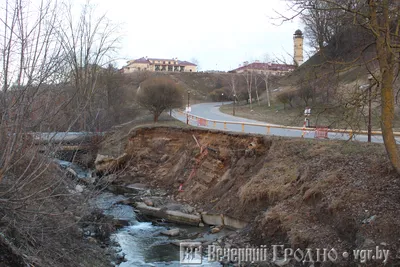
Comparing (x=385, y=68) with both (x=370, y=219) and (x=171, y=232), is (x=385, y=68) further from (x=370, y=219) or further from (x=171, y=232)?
(x=171, y=232)

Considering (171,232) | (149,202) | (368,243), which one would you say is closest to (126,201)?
(149,202)

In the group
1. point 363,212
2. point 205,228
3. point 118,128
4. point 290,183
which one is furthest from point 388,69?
point 118,128

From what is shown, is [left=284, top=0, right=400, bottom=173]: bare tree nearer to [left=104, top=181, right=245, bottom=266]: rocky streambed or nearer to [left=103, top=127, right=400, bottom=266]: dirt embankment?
[left=103, top=127, right=400, bottom=266]: dirt embankment

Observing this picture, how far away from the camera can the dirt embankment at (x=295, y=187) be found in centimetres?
1026

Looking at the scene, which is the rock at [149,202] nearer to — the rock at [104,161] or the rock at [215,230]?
the rock at [215,230]

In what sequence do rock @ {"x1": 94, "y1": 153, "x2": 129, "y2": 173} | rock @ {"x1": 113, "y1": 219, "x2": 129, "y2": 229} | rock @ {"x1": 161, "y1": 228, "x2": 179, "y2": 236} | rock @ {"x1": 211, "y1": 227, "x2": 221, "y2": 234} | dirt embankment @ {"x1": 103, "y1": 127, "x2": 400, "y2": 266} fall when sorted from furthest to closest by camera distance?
rock @ {"x1": 94, "y1": 153, "x2": 129, "y2": 173}, rock @ {"x1": 113, "y1": 219, "x2": 129, "y2": 229}, rock @ {"x1": 211, "y1": 227, "x2": 221, "y2": 234}, rock @ {"x1": 161, "y1": 228, "x2": 179, "y2": 236}, dirt embankment @ {"x1": 103, "y1": 127, "x2": 400, "y2": 266}

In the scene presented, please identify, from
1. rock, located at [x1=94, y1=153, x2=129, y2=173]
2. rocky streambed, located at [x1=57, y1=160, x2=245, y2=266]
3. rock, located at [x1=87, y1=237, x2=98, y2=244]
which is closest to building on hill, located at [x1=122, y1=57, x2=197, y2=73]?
rock, located at [x1=94, y1=153, x2=129, y2=173]

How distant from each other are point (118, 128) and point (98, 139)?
15.8ft

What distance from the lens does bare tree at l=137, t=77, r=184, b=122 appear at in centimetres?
3525

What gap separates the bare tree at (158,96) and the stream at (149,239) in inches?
730

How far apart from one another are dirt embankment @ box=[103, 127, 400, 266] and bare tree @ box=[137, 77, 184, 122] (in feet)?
39.3

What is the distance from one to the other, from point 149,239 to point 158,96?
22.7 meters

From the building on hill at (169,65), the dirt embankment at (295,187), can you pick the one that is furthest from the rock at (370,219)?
the building on hill at (169,65)

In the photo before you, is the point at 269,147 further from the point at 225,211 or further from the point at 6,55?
the point at 6,55
